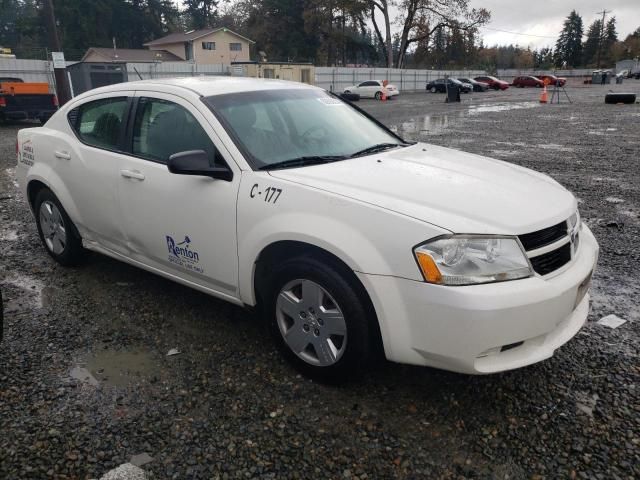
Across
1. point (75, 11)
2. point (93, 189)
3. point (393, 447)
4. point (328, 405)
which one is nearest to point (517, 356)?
point (393, 447)

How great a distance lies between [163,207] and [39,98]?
16.9 metres

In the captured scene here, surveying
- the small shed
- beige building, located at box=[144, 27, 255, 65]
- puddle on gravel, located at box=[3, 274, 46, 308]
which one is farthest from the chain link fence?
A: puddle on gravel, located at box=[3, 274, 46, 308]

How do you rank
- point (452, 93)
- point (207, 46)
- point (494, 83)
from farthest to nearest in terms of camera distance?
point (207, 46)
point (494, 83)
point (452, 93)

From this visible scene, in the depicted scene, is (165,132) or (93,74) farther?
(93,74)

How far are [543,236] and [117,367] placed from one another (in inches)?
101

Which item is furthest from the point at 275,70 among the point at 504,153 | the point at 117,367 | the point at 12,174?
the point at 117,367

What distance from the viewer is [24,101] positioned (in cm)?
1725

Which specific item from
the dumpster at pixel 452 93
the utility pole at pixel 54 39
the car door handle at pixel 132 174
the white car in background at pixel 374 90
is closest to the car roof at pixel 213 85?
the car door handle at pixel 132 174

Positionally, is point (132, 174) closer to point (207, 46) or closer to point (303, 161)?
point (303, 161)

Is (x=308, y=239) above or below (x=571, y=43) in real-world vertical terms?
below

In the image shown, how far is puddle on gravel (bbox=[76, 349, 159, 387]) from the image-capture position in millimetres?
3066

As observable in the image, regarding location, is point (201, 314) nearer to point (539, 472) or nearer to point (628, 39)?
point (539, 472)

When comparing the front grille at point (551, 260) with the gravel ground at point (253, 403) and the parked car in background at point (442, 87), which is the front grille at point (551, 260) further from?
the parked car in background at point (442, 87)

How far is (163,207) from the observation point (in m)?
3.47
